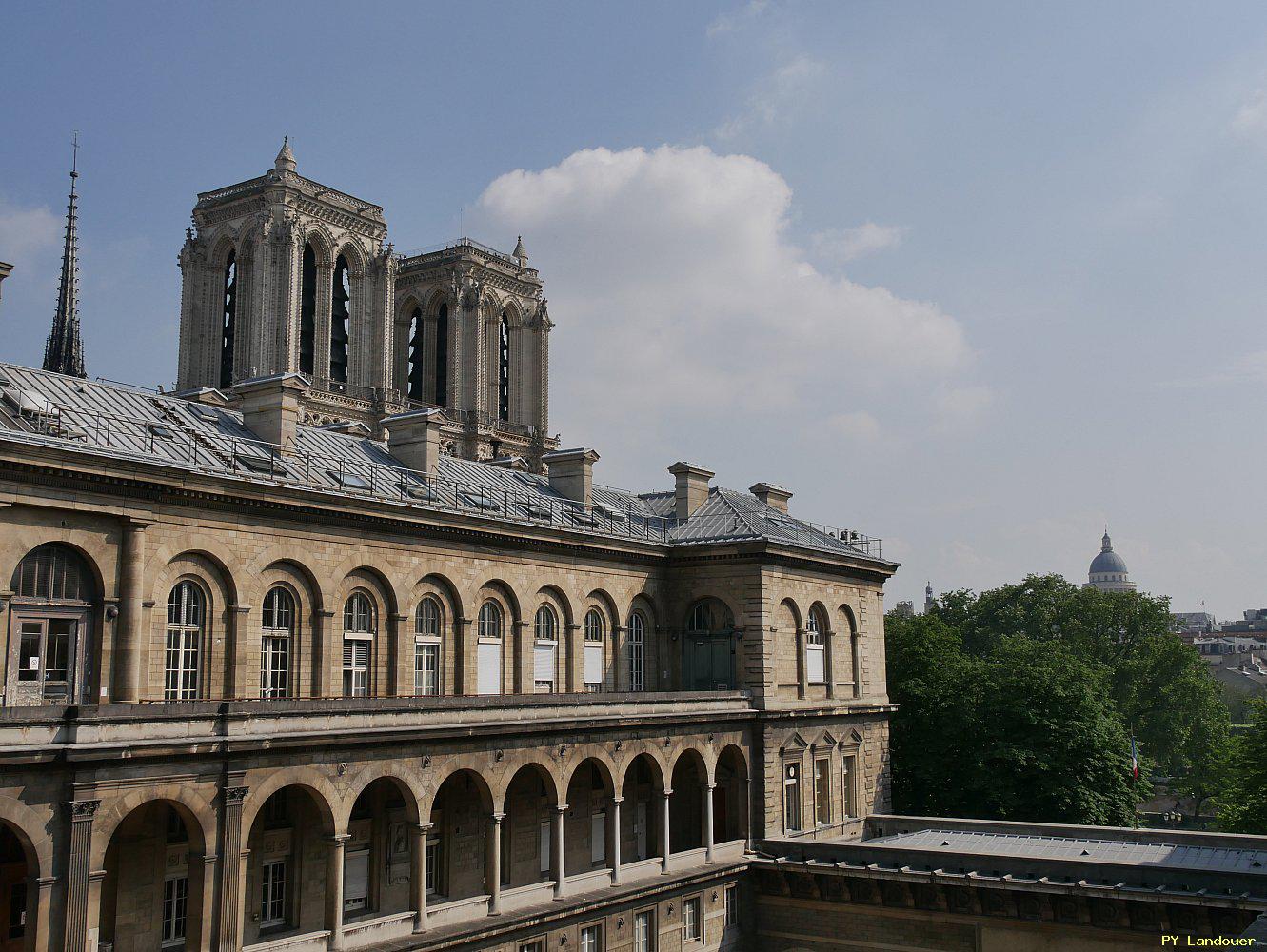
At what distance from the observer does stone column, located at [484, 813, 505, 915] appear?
3556 cm

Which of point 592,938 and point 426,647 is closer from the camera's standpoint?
point 592,938

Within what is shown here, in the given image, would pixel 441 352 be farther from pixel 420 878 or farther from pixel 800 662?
pixel 420 878

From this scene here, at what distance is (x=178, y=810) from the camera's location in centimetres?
2789

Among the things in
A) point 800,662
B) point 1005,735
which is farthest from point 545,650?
point 1005,735

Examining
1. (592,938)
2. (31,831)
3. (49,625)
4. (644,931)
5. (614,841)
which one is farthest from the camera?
(644,931)

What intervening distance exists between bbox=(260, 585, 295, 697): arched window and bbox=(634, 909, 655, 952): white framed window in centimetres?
1415

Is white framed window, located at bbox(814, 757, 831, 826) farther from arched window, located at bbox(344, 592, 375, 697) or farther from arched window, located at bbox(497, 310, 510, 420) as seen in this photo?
arched window, located at bbox(497, 310, 510, 420)

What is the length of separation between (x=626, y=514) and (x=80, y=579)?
2599 centimetres

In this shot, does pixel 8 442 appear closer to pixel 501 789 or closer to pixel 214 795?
pixel 214 795

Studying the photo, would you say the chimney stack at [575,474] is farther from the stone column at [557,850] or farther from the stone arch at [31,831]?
the stone arch at [31,831]

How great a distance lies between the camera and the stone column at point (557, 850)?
3794 centimetres

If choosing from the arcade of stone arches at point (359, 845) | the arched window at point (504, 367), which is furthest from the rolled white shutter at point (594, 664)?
the arched window at point (504, 367)

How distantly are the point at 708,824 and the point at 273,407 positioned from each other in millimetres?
21087

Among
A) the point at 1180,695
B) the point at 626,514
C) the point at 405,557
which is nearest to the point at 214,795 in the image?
the point at 405,557
